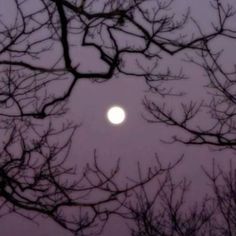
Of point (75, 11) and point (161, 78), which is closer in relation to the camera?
point (75, 11)

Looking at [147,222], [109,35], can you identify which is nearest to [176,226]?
[147,222]

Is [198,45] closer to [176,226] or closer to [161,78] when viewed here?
[161,78]

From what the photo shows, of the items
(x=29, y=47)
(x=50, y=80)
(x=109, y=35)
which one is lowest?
(x=50, y=80)

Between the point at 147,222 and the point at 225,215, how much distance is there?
5.23 ft

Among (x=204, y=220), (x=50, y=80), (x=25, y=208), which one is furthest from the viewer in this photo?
(x=204, y=220)

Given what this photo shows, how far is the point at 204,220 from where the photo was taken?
12.2 meters

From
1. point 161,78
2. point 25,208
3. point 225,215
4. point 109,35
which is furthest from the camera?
point 225,215

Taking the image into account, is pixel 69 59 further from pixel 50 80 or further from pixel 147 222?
pixel 147 222

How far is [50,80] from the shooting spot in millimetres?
4852

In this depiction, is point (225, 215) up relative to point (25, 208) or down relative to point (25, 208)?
up

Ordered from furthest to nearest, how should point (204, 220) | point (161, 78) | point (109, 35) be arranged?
point (204, 220) < point (161, 78) < point (109, 35)

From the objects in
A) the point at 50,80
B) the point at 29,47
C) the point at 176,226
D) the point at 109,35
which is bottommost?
the point at 50,80

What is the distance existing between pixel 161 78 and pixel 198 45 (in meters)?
0.89

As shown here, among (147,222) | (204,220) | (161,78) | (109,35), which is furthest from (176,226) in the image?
(109,35)
